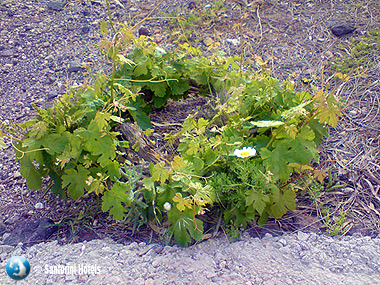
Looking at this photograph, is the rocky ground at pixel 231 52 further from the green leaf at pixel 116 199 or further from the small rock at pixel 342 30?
the green leaf at pixel 116 199

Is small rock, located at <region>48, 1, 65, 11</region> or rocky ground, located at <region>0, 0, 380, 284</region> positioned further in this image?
small rock, located at <region>48, 1, 65, 11</region>

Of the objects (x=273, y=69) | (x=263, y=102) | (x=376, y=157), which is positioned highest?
(x=263, y=102)

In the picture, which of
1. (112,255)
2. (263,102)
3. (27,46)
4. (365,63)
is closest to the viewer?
(112,255)

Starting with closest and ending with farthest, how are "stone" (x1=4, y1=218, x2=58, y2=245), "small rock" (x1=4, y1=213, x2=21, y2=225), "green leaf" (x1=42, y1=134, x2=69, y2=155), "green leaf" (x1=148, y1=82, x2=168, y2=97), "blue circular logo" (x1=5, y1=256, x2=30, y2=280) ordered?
"blue circular logo" (x1=5, y1=256, x2=30, y2=280), "green leaf" (x1=42, y1=134, x2=69, y2=155), "stone" (x1=4, y1=218, x2=58, y2=245), "small rock" (x1=4, y1=213, x2=21, y2=225), "green leaf" (x1=148, y1=82, x2=168, y2=97)

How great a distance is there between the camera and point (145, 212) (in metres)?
2.14

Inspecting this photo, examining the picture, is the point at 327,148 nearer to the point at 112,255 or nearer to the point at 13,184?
the point at 112,255

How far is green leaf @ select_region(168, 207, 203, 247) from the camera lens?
6.26ft

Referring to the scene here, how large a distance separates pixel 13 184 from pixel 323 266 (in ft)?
6.99

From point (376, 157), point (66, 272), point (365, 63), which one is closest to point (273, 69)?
point (365, 63)

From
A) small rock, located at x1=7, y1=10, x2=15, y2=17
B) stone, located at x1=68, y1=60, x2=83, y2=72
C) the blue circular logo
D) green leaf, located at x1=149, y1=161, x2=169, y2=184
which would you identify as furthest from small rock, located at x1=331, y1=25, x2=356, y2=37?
small rock, located at x1=7, y1=10, x2=15, y2=17

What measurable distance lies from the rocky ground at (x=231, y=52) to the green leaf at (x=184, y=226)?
0.28ft

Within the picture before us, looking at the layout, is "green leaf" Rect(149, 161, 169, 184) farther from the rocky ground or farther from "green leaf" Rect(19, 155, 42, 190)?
"green leaf" Rect(19, 155, 42, 190)

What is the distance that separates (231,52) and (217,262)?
8.04ft

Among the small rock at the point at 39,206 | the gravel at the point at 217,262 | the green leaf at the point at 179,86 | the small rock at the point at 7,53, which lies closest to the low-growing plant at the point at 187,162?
the gravel at the point at 217,262
